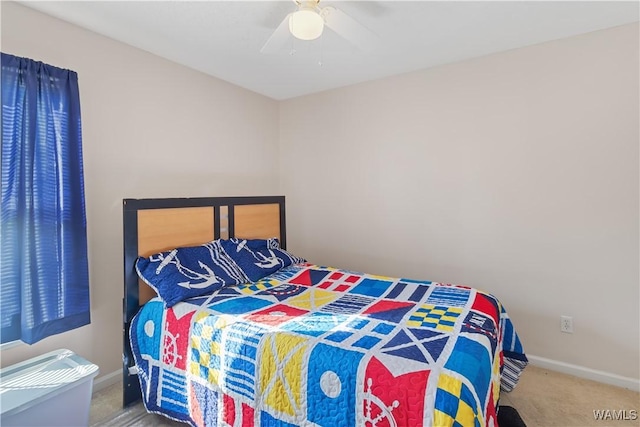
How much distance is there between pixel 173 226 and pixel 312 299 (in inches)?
42.7

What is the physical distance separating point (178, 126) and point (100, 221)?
0.96 metres

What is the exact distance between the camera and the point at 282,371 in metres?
1.41

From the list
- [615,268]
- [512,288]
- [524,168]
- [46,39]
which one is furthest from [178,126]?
[615,268]

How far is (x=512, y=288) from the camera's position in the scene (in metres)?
2.58

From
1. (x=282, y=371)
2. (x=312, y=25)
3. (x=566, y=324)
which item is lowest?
(x=566, y=324)

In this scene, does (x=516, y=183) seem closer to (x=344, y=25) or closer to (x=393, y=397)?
(x=344, y=25)

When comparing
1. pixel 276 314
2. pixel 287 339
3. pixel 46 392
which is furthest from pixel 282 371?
pixel 46 392

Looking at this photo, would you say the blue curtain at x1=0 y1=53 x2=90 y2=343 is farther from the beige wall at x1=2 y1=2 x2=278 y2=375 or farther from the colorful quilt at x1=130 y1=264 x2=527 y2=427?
the colorful quilt at x1=130 y1=264 x2=527 y2=427

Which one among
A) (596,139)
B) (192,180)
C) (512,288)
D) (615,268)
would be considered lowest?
(512,288)

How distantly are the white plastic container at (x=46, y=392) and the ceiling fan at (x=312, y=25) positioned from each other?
2017 millimetres

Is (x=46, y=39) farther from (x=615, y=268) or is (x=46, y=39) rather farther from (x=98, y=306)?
(x=615, y=268)

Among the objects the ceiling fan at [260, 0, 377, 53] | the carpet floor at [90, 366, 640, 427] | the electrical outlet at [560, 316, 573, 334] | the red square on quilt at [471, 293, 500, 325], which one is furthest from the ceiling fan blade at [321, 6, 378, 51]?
the electrical outlet at [560, 316, 573, 334]

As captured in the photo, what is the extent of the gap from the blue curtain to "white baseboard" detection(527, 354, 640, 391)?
10.4ft

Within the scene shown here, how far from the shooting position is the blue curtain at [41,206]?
1748mm
